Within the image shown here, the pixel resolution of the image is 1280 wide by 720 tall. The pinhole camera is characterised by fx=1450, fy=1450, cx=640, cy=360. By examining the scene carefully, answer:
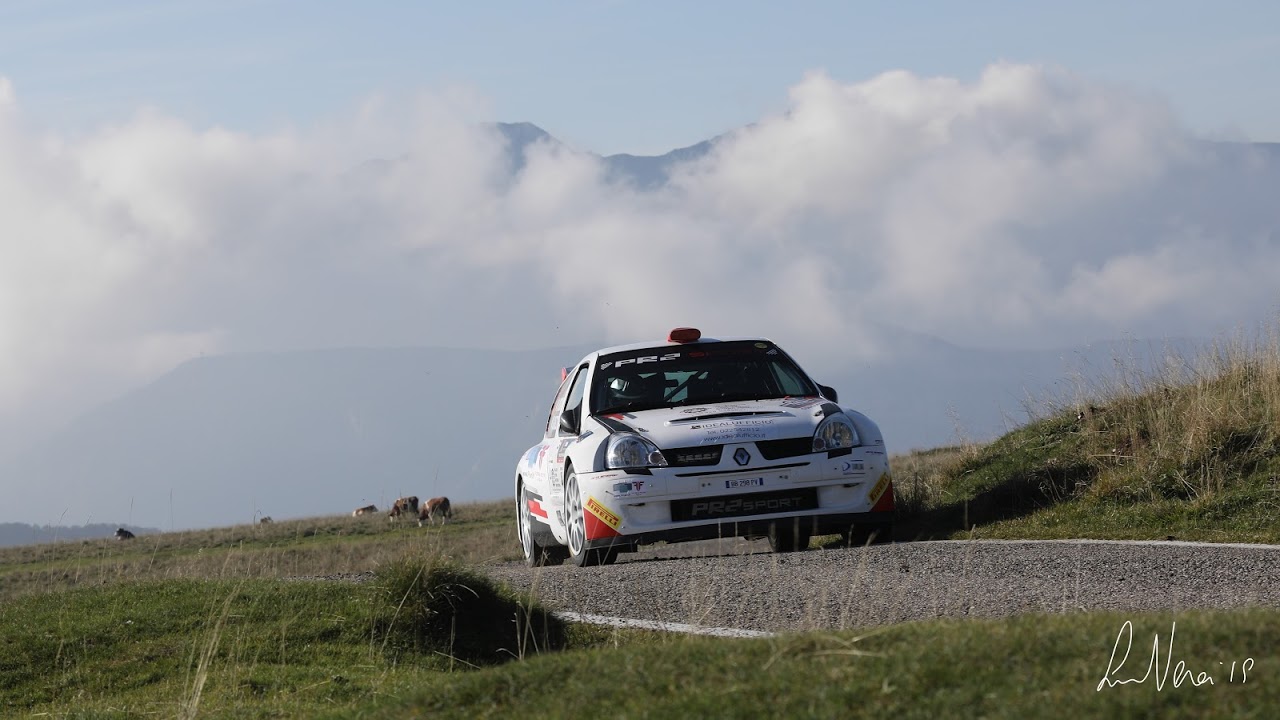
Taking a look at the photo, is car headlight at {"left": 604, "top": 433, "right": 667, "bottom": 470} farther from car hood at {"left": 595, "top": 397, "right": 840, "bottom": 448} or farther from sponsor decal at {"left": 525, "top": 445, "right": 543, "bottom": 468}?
sponsor decal at {"left": 525, "top": 445, "right": 543, "bottom": 468}

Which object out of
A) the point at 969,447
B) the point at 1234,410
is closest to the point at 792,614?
the point at 1234,410

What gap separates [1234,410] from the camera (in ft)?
43.3

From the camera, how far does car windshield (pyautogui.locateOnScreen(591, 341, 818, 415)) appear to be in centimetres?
1198

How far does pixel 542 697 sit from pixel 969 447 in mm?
11840

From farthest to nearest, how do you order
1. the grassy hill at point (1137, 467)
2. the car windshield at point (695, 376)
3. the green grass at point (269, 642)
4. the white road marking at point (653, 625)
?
the car windshield at point (695, 376) < the grassy hill at point (1137, 467) < the green grass at point (269, 642) < the white road marking at point (653, 625)

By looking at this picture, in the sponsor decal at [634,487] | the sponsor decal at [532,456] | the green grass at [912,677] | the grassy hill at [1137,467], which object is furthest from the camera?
the sponsor decal at [532,456]

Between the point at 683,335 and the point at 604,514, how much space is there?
2354 millimetres

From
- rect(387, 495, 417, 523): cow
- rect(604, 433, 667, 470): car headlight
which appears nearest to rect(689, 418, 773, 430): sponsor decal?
rect(604, 433, 667, 470): car headlight

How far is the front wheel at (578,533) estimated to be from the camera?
11.0 m

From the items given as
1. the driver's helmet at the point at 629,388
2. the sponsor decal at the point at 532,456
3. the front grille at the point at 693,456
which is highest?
the driver's helmet at the point at 629,388

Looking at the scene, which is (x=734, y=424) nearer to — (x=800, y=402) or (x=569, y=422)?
(x=800, y=402)
